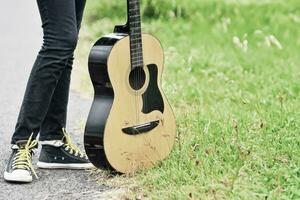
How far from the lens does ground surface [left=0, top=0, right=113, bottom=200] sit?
4219 mm

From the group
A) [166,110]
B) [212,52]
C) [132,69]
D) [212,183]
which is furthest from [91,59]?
[212,52]

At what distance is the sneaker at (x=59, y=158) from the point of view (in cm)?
456

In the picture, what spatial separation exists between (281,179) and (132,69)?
97cm

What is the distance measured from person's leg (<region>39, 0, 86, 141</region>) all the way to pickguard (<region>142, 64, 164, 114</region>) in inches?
17.5

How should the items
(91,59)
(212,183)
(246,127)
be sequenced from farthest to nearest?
1. (246,127)
2. (91,59)
3. (212,183)

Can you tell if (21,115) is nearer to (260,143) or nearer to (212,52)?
(260,143)

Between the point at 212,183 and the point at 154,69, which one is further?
the point at 154,69

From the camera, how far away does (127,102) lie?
4.28 metres

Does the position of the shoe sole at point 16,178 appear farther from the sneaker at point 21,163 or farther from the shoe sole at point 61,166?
the shoe sole at point 61,166

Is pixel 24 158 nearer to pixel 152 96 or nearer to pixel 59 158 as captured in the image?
pixel 59 158

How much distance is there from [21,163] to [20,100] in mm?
2149

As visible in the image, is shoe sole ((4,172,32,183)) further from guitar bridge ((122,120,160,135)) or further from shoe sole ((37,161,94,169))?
guitar bridge ((122,120,160,135))

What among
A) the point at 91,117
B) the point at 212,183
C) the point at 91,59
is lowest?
the point at 212,183

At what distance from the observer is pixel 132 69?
430 centimetres
